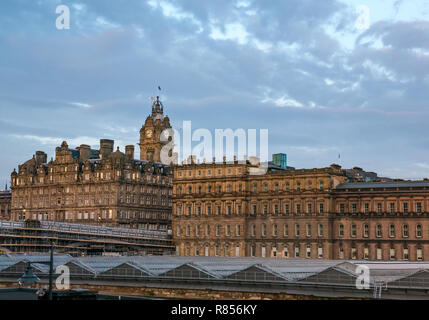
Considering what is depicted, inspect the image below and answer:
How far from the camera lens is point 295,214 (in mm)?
133625

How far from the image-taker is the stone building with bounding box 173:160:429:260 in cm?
12338

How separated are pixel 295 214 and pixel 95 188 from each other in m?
54.1

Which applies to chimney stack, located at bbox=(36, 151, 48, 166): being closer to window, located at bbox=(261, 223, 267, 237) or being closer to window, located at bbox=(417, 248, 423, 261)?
window, located at bbox=(261, 223, 267, 237)

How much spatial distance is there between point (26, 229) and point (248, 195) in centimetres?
4506

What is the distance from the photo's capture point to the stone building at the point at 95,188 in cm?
16112

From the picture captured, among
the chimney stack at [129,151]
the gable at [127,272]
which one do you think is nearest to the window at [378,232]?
the chimney stack at [129,151]

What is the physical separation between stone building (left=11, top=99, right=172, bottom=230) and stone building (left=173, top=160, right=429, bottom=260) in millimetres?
16369

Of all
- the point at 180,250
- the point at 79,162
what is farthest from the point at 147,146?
the point at 180,250

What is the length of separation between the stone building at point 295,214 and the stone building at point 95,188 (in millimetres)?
16369

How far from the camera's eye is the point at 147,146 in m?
196

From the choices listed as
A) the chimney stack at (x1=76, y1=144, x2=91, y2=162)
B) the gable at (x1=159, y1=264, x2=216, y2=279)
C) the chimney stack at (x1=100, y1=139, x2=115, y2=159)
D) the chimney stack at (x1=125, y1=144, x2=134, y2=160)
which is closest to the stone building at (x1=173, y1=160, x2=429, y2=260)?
the chimney stack at (x1=125, y1=144, x2=134, y2=160)

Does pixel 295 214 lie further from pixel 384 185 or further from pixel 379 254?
pixel 379 254

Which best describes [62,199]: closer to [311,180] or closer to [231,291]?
[311,180]
